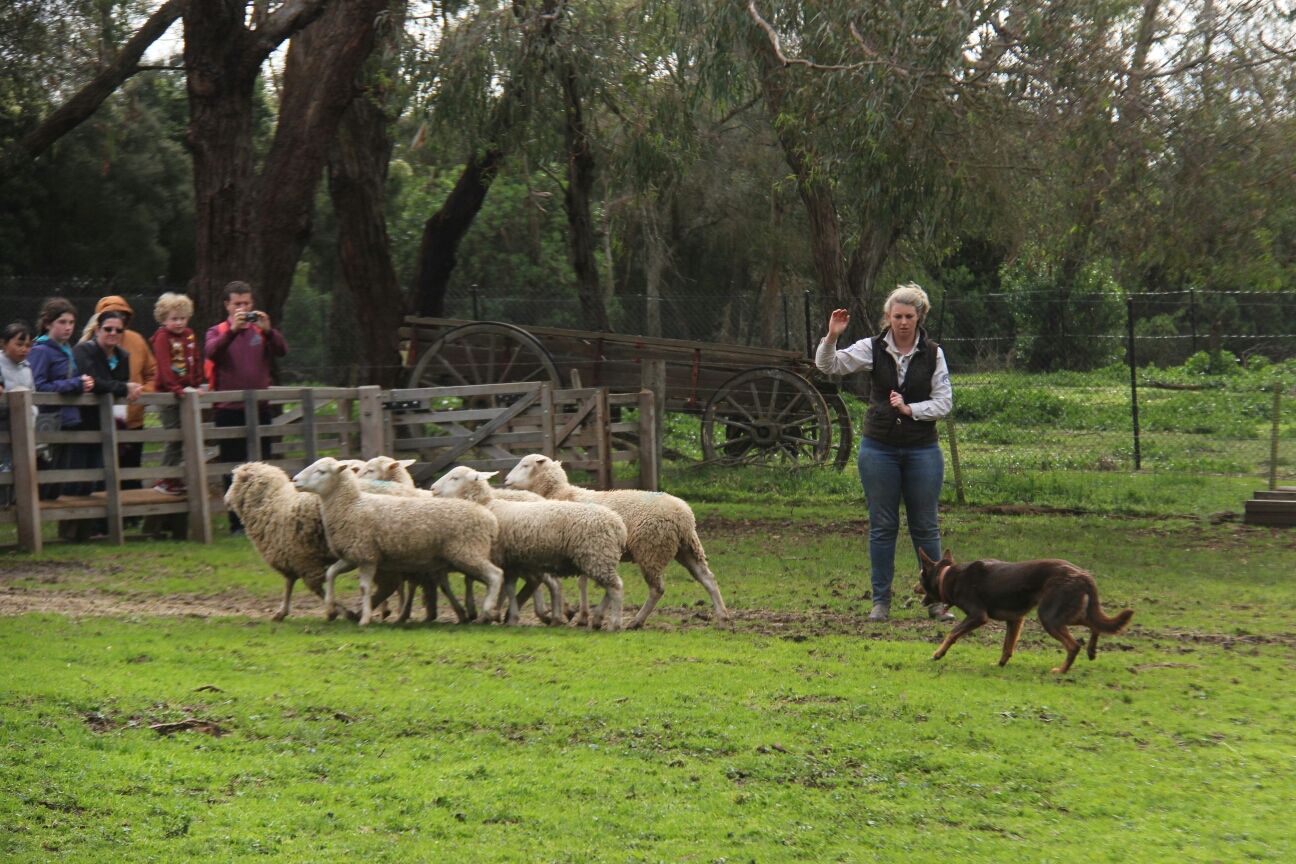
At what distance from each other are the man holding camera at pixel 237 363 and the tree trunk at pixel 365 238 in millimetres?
5793

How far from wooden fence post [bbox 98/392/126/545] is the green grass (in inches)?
126

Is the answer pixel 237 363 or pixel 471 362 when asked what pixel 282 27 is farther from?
pixel 471 362

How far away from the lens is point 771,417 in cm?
1573

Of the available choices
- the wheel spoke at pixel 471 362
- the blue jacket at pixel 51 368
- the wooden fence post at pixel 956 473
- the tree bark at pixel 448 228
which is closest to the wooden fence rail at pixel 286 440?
the blue jacket at pixel 51 368

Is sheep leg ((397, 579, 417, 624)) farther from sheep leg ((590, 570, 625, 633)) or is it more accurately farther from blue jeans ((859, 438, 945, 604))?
blue jeans ((859, 438, 945, 604))

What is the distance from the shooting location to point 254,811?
4.66 m

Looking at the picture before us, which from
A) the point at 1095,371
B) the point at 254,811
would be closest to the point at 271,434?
the point at 254,811

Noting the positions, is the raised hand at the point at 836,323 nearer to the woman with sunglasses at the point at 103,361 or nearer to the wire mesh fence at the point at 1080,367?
the woman with sunglasses at the point at 103,361

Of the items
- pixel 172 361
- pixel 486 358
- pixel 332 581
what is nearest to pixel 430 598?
pixel 332 581

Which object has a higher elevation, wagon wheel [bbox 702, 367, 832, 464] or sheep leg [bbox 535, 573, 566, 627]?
wagon wheel [bbox 702, 367, 832, 464]

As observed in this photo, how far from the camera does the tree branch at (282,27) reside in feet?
43.1

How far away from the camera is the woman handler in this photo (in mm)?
7844

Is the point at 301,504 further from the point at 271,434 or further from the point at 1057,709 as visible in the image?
the point at 1057,709

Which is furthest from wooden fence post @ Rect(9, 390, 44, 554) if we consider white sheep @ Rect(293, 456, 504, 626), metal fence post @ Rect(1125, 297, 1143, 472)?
metal fence post @ Rect(1125, 297, 1143, 472)
